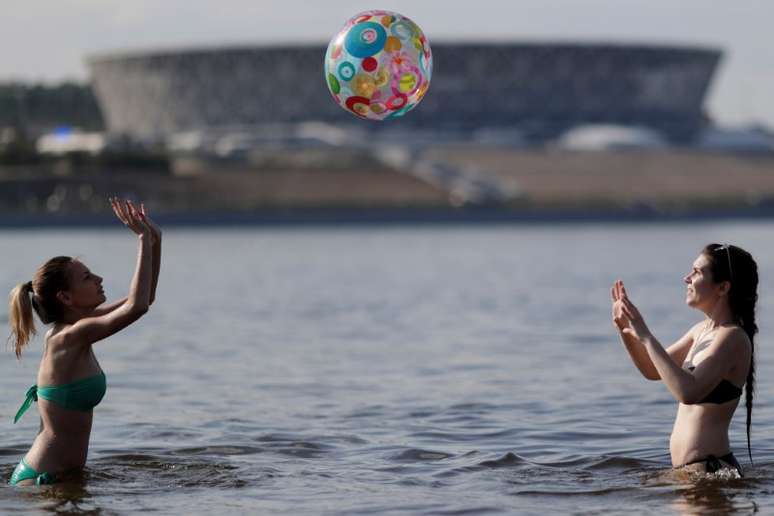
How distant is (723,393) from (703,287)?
21.9 inches

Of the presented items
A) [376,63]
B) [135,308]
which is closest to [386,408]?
[376,63]

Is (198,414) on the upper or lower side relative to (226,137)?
lower

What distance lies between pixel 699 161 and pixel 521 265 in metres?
53.3

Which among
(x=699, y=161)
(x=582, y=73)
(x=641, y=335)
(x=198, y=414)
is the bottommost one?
(x=198, y=414)

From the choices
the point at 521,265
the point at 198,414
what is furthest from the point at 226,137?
the point at 198,414

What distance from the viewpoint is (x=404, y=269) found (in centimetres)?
3603

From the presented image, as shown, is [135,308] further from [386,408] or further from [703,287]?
[386,408]

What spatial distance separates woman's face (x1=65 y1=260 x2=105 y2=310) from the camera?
8047 millimetres

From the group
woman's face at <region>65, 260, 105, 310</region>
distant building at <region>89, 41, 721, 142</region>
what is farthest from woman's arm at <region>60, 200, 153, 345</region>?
distant building at <region>89, 41, 721, 142</region>

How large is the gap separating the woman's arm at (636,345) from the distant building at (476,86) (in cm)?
10051

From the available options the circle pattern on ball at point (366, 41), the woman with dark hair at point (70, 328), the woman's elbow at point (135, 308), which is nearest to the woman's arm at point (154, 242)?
the woman with dark hair at point (70, 328)

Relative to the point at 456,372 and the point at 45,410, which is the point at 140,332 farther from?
the point at 45,410

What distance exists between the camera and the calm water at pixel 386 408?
8930mm

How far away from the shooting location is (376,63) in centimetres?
965
